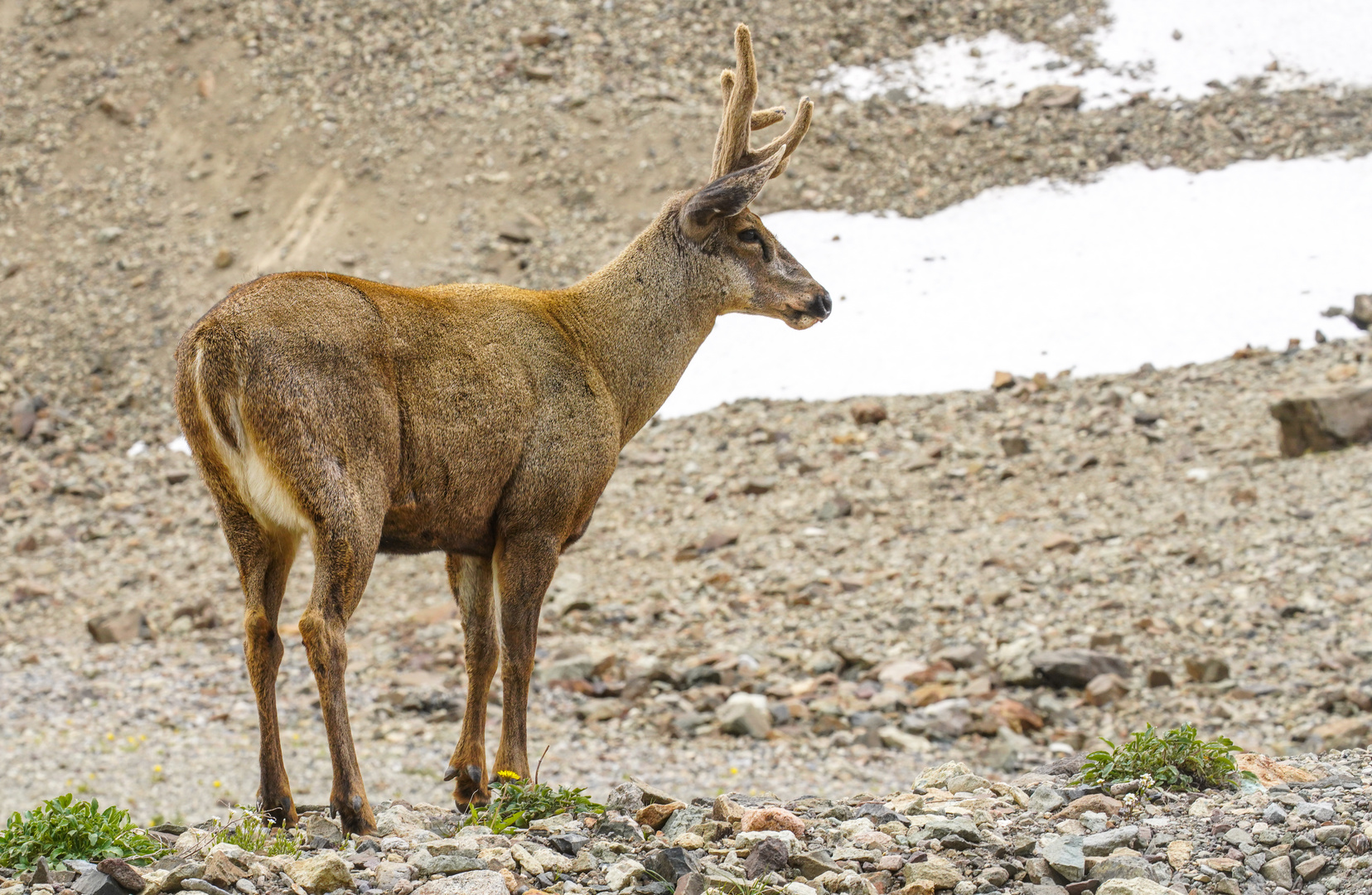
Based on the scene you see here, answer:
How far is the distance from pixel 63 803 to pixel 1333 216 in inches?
869

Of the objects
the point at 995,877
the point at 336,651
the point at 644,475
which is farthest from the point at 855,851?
the point at 644,475

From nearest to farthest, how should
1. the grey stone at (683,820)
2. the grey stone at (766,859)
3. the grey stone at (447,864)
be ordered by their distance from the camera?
1. the grey stone at (447,864)
2. the grey stone at (766,859)
3. the grey stone at (683,820)

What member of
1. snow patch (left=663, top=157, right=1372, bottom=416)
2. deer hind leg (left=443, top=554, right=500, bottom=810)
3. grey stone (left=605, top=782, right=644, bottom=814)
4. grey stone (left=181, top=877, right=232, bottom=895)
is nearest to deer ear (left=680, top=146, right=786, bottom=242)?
deer hind leg (left=443, top=554, right=500, bottom=810)

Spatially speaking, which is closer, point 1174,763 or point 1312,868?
point 1312,868

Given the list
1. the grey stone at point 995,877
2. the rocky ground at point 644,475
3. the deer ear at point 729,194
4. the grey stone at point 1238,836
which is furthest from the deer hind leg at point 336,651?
the rocky ground at point 644,475

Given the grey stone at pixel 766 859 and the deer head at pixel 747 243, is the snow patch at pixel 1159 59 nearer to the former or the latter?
the deer head at pixel 747 243

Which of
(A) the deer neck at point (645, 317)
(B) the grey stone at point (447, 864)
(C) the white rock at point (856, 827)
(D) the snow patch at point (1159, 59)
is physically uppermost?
(D) the snow patch at point (1159, 59)

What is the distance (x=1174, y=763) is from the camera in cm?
651

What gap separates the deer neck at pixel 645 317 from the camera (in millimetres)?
7781

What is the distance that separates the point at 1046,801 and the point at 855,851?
120cm

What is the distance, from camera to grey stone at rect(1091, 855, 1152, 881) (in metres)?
5.19

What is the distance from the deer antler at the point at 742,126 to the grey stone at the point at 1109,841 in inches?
169

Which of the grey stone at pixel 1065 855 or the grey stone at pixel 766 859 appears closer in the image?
the grey stone at pixel 1065 855

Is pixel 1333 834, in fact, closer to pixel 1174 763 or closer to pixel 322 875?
pixel 1174 763
